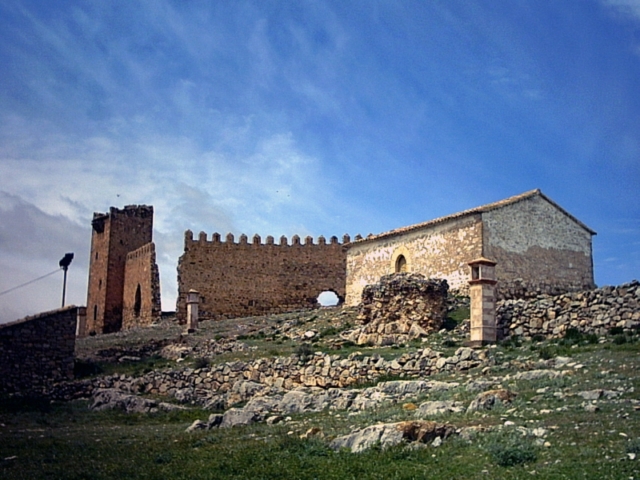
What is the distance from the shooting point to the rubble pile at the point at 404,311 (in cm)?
2086

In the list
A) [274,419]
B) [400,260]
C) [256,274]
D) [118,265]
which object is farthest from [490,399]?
[118,265]

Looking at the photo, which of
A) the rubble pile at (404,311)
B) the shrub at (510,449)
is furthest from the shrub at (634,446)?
the rubble pile at (404,311)

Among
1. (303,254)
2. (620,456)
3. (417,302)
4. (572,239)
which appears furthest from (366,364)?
(303,254)

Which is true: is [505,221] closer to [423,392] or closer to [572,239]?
[572,239]

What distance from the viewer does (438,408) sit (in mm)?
11094

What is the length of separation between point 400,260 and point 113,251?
20.7 meters

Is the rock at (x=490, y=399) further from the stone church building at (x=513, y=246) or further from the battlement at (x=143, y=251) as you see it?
the battlement at (x=143, y=251)

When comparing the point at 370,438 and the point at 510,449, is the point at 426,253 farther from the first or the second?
the point at 510,449

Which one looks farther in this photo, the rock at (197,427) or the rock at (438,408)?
the rock at (197,427)

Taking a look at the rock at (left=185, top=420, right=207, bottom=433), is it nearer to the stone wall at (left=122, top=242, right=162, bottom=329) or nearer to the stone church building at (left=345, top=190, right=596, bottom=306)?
the stone church building at (left=345, top=190, right=596, bottom=306)

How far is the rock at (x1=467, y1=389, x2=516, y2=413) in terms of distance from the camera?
10725mm

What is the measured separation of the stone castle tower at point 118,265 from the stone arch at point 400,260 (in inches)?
672

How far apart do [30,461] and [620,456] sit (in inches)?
345

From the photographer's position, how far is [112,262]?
43.7m
